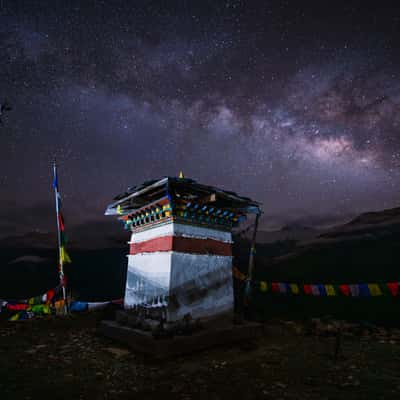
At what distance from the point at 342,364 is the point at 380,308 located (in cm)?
1657

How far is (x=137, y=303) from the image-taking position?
8.10 metres

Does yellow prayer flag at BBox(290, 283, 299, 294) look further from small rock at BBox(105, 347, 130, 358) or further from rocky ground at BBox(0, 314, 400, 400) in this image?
small rock at BBox(105, 347, 130, 358)

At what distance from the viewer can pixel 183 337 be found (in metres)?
6.34

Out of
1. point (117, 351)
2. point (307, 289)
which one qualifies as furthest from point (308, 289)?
point (117, 351)

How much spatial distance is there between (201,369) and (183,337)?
1.09 metres

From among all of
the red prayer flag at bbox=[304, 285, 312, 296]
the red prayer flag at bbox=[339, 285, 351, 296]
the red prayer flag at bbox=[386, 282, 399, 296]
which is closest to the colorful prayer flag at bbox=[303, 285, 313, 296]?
the red prayer flag at bbox=[304, 285, 312, 296]

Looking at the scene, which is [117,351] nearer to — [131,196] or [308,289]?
[131,196]

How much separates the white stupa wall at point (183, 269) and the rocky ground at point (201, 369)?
1.36 meters

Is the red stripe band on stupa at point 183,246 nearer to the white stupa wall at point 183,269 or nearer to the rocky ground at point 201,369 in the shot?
the white stupa wall at point 183,269

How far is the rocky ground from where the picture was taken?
4.24m

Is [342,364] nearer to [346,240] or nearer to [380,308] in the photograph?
[380,308]

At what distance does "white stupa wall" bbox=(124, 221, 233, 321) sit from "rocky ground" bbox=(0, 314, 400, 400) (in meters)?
1.36

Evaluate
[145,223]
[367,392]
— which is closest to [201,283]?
[145,223]

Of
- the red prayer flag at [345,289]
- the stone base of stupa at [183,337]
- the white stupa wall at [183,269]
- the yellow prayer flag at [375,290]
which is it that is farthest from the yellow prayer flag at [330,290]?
the white stupa wall at [183,269]
